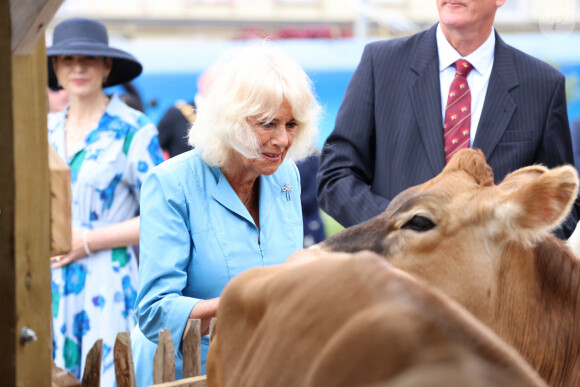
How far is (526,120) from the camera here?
3195 millimetres

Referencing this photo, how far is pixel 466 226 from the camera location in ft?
8.39

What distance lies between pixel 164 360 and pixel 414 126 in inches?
56.8

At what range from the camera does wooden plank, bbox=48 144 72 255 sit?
1647mm

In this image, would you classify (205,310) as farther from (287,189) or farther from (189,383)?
(287,189)

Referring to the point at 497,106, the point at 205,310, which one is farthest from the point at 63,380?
the point at 497,106

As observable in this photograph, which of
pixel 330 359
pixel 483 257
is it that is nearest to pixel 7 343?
pixel 330 359

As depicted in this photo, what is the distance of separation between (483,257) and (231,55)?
1.22 m

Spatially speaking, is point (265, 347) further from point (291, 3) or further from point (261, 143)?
point (291, 3)

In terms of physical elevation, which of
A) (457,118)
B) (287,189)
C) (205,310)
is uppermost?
(457,118)

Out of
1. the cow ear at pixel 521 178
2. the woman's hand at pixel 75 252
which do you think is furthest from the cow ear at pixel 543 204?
the woman's hand at pixel 75 252

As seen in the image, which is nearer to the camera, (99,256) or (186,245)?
(186,245)

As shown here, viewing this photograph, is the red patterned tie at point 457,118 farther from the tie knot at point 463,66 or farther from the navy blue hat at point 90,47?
the navy blue hat at point 90,47

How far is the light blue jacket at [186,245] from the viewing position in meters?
2.58

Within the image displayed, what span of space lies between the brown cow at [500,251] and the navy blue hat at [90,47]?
7.72 feet
